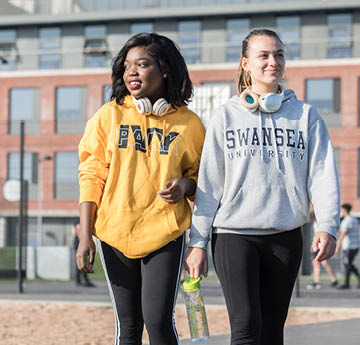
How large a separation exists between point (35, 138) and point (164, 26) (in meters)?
8.58

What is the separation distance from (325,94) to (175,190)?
31.4 meters

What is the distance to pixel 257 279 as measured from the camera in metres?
3.32

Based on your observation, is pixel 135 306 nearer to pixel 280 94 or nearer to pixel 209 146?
pixel 209 146

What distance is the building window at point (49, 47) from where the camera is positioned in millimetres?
38156

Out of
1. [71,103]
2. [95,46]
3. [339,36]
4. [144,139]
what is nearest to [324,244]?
[144,139]

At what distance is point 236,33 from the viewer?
121ft

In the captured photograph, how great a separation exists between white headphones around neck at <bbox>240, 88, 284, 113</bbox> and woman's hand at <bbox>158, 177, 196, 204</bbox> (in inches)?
17.6

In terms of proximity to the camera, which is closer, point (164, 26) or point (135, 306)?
point (135, 306)

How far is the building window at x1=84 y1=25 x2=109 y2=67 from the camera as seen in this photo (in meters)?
37.5

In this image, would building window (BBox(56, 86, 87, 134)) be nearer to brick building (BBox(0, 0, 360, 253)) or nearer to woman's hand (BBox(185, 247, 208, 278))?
brick building (BBox(0, 0, 360, 253))

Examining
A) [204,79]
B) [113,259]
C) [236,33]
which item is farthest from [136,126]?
[236,33]

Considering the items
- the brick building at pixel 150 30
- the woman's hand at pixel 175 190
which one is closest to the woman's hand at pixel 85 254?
the woman's hand at pixel 175 190

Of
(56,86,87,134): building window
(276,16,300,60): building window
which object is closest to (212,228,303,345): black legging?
(276,16,300,60): building window

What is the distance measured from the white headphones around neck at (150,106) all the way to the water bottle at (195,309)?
78 centimetres
